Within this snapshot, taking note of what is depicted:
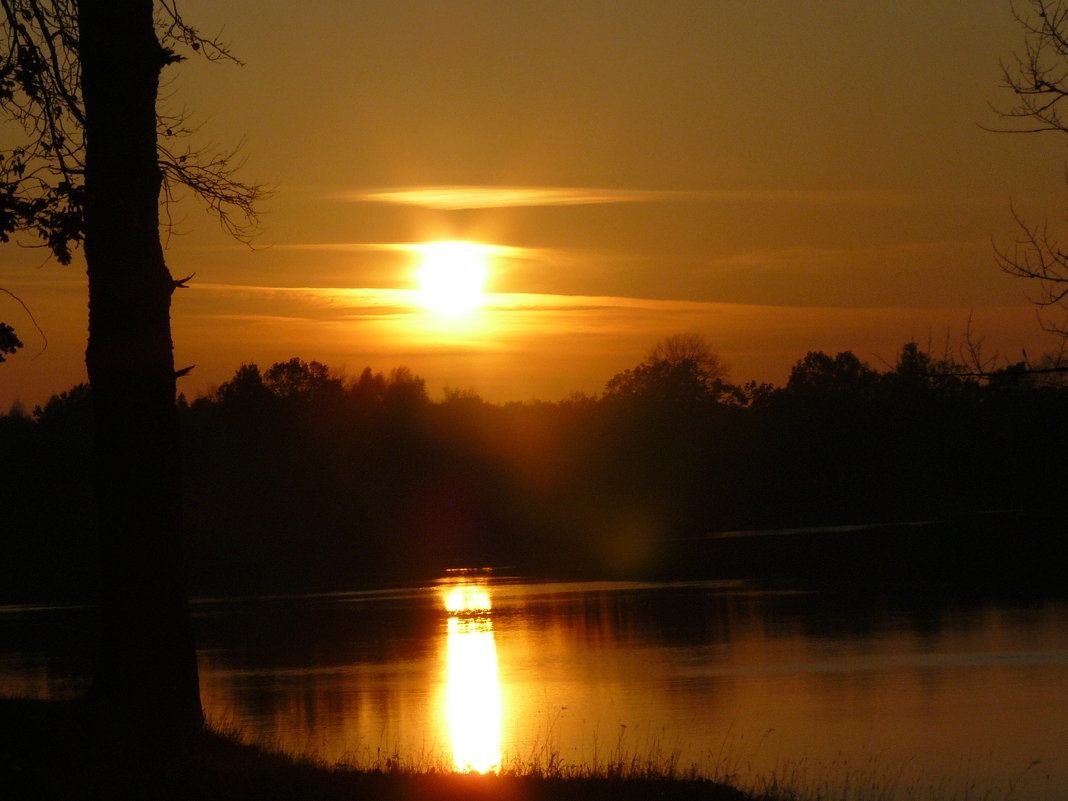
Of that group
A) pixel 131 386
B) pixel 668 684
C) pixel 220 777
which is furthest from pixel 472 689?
pixel 220 777

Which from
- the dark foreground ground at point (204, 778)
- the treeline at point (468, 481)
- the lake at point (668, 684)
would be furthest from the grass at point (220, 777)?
the treeline at point (468, 481)

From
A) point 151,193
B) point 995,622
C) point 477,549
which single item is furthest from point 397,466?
point 151,193

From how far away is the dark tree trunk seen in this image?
10734mm

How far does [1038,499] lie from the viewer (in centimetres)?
7325

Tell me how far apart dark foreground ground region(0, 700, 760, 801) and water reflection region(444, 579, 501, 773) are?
2.82m

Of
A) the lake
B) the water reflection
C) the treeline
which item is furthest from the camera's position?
the treeline

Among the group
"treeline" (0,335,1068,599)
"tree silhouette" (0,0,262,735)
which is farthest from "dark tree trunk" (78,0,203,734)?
"treeline" (0,335,1068,599)

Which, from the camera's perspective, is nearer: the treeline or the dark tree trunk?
the dark tree trunk

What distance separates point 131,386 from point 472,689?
15.7 m

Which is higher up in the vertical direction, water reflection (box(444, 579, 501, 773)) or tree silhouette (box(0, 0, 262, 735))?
tree silhouette (box(0, 0, 262, 735))

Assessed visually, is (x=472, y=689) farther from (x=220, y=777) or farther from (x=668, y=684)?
(x=220, y=777)

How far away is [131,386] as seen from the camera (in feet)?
35.5

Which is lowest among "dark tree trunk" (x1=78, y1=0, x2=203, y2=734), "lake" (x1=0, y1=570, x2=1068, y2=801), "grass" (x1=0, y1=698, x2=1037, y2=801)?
"lake" (x1=0, y1=570, x2=1068, y2=801)

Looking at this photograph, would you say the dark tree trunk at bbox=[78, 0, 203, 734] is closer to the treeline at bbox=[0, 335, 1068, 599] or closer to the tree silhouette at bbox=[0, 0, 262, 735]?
the tree silhouette at bbox=[0, 0, 262, 735]
